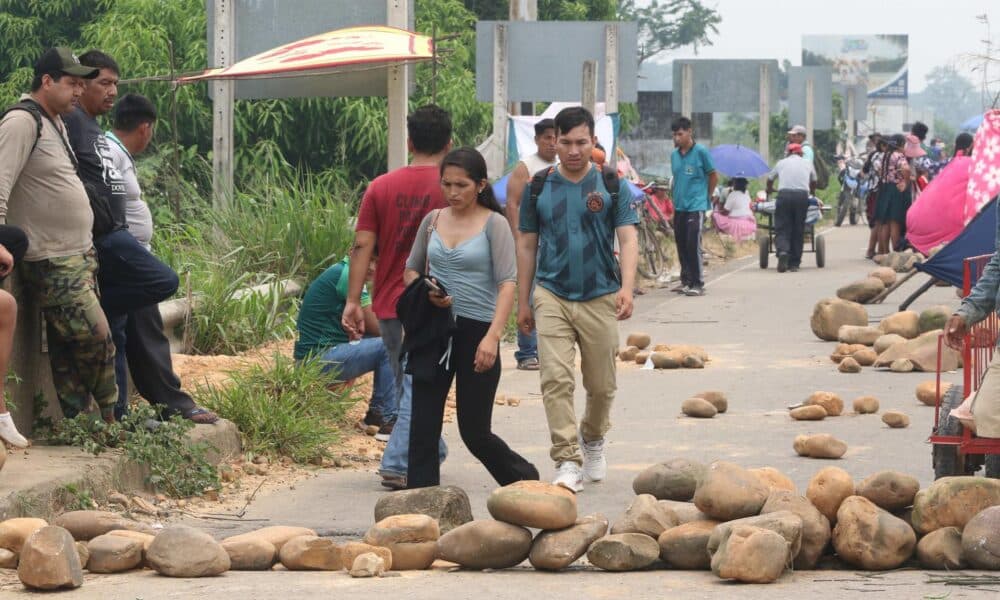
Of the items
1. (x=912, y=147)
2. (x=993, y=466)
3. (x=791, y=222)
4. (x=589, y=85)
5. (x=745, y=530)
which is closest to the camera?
(x=745, y=530)

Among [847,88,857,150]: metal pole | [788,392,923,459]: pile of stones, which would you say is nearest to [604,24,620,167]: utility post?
[788,392,923,459]: pile of stones

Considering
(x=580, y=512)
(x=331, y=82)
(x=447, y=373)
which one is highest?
(x=331, y=82)

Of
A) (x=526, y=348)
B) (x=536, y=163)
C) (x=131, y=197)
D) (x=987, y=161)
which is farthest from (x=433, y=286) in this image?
(x=987, y=161)

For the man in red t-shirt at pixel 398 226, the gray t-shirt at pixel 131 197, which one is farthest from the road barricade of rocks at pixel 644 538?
the gray t-shirt at pixel 131 197

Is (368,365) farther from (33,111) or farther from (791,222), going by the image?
(791,222)

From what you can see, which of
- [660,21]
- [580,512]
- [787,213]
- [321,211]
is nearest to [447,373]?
[580,512]

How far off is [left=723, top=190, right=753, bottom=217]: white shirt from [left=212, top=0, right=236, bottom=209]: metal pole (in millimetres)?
13212

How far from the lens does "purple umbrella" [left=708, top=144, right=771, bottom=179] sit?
28828mm

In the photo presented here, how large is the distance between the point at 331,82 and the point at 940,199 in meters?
5.22

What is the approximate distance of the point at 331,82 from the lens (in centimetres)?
1472

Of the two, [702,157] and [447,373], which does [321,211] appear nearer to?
[702,157]

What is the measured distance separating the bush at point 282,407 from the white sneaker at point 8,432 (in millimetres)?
1883

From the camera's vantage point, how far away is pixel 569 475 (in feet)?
26.6

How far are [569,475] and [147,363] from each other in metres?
2.29
